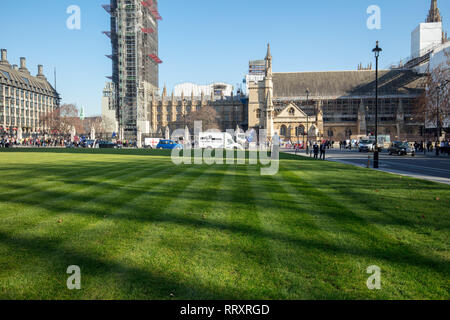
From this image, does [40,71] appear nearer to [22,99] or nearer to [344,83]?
[22,99]

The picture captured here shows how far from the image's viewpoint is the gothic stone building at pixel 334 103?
234ft

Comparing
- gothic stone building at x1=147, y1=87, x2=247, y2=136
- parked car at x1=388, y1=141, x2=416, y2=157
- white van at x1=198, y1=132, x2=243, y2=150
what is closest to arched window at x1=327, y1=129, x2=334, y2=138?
gothic stone building at x1=147, y1=87, x2=247, y2=136

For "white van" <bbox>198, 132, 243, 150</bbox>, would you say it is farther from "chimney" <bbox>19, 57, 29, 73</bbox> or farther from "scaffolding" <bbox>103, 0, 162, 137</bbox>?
"chimney" <bbox>19, 57, 29, 73</bbox>

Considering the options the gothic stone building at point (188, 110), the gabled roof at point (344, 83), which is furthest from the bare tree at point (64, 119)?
the gabled roof at point (344, 83)

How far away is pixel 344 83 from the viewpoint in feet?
265

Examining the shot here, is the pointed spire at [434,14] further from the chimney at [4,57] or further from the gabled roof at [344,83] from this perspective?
the chimney at [4,57]

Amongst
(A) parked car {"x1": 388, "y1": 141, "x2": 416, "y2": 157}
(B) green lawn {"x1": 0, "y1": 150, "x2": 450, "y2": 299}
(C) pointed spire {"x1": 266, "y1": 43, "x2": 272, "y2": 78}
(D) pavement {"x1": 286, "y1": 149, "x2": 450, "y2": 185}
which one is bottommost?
(B) green lawn {"x1": 0, "y1": 150, "x2": 450, "y2": 299}

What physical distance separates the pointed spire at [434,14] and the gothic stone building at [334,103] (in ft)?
49.9

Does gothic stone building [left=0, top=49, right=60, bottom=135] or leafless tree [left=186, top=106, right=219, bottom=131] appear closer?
leafless tree [left=186, top=106, right=219, bottom=131]

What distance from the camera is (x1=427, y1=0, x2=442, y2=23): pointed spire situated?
3160 inches

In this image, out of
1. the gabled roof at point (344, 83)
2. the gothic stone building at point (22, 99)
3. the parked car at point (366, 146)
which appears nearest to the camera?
the parked car at point (366, 146)

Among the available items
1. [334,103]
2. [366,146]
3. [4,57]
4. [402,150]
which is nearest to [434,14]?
[334,103]
